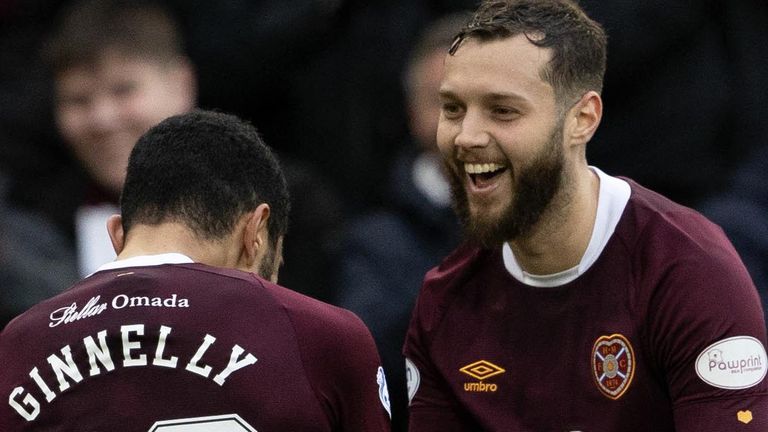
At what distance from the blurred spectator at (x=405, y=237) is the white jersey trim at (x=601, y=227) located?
155 cm

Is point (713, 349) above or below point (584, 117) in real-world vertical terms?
below

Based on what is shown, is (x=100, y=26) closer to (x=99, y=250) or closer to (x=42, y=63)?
(x=42, y=63)

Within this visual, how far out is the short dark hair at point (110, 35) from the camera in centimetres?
642

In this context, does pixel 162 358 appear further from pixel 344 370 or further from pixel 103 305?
pixel 344 370

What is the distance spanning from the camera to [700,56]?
6.65 meters

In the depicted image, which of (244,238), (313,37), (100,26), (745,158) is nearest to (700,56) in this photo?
(745,158)

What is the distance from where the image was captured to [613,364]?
13.9 feet

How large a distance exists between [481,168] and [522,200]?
0.45 ft

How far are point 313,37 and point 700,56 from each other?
5.23 feet

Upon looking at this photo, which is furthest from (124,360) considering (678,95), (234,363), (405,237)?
(678,95)

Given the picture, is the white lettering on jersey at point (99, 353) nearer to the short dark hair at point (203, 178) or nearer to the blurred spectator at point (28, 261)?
the short dark hair at point (203, 178)

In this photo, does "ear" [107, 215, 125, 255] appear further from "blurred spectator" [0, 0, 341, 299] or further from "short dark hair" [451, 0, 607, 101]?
"blurred spectator" [0, 0, 341, 299]

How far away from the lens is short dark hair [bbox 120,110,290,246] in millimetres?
4105

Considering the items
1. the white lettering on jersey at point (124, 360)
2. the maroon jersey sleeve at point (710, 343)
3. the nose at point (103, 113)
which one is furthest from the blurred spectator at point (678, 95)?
the white lettering on jersey at point (124, 360)
